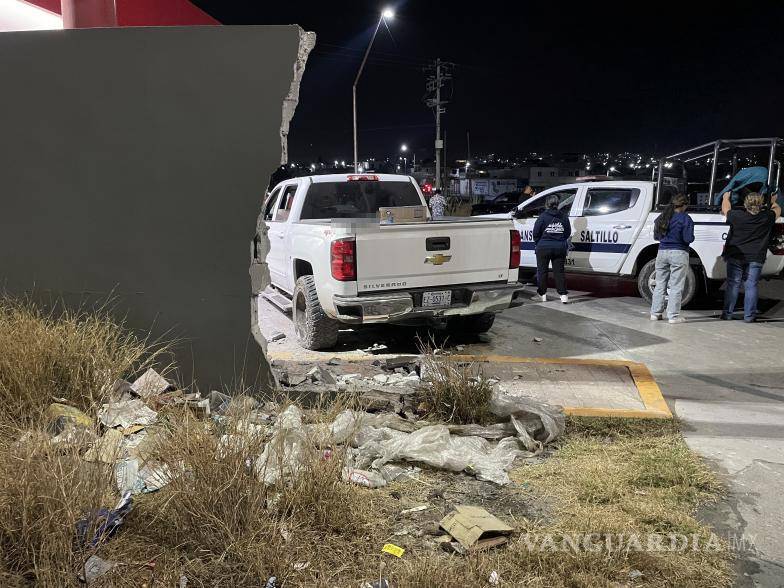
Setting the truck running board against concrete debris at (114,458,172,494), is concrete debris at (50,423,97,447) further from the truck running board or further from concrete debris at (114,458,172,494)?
the truck running board

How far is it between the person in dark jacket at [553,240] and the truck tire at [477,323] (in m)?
2.47

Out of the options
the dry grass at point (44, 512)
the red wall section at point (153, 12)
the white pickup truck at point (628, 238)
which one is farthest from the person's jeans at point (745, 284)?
the red wall section at point (153, 12)

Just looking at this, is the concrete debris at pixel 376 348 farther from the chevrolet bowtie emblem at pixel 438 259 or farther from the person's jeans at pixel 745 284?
the person's jeans at pixel 745 284

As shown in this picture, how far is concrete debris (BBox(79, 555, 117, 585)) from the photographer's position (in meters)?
2.47

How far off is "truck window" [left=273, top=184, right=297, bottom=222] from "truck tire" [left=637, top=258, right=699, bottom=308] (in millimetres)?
5718

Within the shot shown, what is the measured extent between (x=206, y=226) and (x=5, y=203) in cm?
155

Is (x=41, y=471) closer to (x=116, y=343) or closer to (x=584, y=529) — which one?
(x=116, y=343)

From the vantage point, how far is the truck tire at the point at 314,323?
686cm

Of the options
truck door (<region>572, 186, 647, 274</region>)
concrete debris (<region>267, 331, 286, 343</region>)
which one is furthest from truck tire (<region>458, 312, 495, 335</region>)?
truck door (<region>572, 186, 647, 274</region>)

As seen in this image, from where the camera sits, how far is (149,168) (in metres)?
4.58

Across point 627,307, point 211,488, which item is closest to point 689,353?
point 627,307

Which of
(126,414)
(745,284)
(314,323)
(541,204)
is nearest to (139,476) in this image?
(126,414)

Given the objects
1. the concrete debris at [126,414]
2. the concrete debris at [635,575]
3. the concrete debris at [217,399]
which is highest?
the concrete debris at [126,414]

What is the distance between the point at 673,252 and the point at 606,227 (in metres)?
1.79
